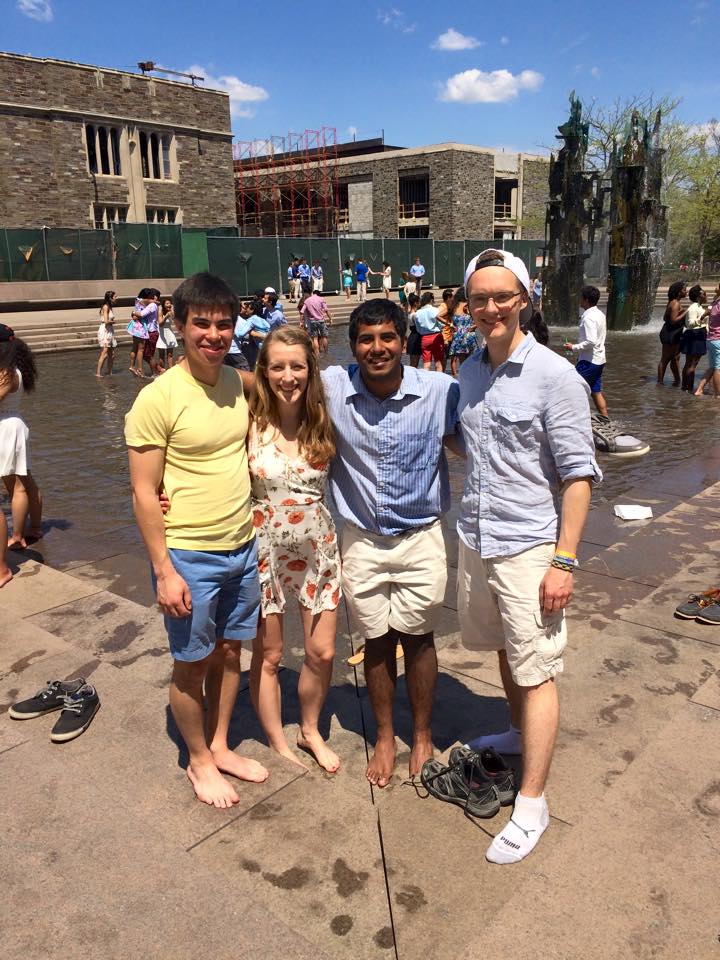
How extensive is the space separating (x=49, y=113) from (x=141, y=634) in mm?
36417

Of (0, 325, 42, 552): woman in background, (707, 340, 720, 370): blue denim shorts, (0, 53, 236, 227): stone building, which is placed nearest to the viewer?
(0, 325, 42, 552): woman in background

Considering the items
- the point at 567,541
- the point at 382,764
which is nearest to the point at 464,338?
the point at 382,764

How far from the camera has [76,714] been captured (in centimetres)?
314

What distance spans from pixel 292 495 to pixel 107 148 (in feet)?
128

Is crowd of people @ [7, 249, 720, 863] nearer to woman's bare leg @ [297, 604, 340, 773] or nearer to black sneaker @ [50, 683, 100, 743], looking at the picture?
woman's bare leg @ [297, 604, 340, 773]

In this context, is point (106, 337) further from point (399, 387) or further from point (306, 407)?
point (399, 387)

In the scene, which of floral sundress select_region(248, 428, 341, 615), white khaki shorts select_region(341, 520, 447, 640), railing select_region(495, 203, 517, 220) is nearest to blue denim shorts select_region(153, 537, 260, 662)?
floral sundress select_region(248, 428, 341, 615)

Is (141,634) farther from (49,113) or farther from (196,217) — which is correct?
(196,217)

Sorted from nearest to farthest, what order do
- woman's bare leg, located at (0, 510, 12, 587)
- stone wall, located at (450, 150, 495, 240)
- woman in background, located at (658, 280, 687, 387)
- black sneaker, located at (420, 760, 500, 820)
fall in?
black sneaker, located at (420, 760, 500, 820), woman's bare leg, located at (0, 510, 12, 587), woman in background, located at (658, 280, 687, 387), stone wall, located at (450, 150, 495, 240)

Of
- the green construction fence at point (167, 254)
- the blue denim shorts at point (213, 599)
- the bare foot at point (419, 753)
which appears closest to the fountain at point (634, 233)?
the green construction fence at point (167, 254)

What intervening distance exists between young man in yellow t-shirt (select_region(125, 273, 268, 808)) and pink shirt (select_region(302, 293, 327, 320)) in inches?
576

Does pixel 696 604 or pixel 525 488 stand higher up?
pixel 525 488

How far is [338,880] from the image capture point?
91.0 inches

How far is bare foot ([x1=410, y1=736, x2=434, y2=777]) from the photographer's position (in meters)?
2.91
